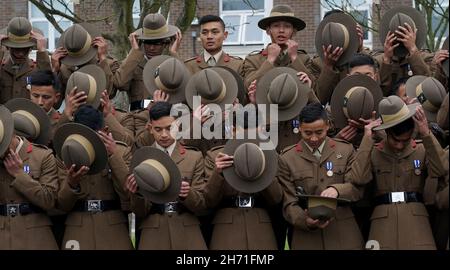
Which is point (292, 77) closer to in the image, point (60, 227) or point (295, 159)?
Answer: point (295, 159)

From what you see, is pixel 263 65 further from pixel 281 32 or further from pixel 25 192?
pixel 25 192

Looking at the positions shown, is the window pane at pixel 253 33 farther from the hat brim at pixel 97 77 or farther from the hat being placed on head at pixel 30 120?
the hat being placed on head at pixel 30 120

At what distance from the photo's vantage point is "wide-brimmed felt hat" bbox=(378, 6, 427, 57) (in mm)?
8812

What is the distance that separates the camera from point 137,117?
909cm

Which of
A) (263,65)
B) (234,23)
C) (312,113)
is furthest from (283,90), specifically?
(234,23)

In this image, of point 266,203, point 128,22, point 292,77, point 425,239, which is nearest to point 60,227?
point 266,203

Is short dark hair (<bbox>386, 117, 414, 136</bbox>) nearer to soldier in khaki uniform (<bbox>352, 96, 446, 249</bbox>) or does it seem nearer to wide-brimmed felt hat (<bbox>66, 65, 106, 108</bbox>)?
soldier in khaki uniform (<bbox>352, 96, 446, 249</bbox>)

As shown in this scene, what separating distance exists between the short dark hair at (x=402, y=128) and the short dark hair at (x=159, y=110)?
164cm

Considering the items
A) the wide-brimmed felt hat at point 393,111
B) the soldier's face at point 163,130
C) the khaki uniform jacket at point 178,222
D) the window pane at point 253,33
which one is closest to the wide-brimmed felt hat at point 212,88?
the soldier's face at point 163,130

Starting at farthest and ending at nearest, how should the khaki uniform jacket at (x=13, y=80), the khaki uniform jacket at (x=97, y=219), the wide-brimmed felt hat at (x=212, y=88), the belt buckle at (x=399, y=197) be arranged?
the khaki uniform jacket at (x=13, y=80) → the wide-brimmed felt hat at (x=212, y=88) → the khaki uniform jacket at (x=97, y=219) → the belt buckle at (x=399, y=197)

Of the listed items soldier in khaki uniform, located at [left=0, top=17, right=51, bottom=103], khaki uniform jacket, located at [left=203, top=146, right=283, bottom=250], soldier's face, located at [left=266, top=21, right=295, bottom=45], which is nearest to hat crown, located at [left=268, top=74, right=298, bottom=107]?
khaki uniform jacket, located at [left=203, top=146, right=283, bottom=250]

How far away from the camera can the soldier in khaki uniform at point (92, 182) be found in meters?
7.60

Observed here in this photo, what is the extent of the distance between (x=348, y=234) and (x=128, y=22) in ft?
25.4

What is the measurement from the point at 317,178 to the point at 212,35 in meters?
2.11
